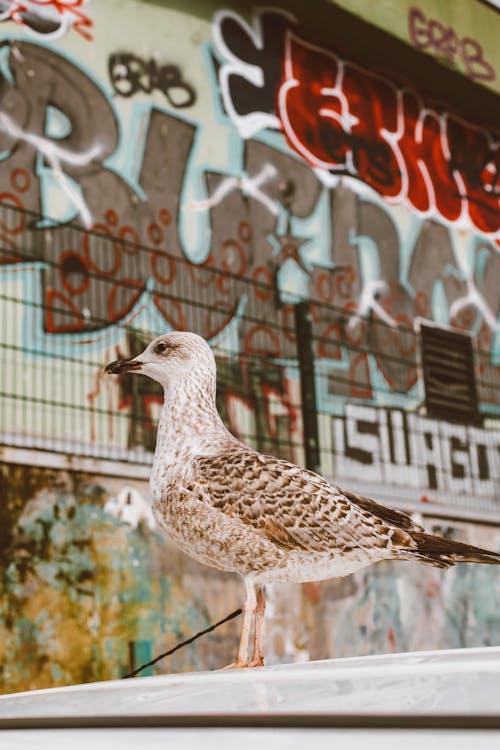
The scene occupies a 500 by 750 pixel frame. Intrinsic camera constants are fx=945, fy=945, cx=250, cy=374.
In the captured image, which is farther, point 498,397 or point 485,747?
point 498,397

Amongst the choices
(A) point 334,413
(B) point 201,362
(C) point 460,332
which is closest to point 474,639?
(A) point 334,413

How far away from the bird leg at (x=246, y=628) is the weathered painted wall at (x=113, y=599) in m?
3.13

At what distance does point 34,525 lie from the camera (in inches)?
213

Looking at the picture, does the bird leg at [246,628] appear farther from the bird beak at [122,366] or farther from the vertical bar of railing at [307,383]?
the vertical bar of railing at [307,383]

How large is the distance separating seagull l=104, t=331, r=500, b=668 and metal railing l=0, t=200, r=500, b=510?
10.3 ft

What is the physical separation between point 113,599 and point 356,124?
4862 mm

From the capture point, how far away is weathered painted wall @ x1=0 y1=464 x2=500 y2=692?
5270 mm

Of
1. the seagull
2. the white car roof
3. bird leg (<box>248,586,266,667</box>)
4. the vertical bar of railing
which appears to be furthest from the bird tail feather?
the vertical bar of railing

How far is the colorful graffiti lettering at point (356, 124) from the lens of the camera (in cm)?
763

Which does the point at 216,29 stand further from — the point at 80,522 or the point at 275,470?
the point at 275,470

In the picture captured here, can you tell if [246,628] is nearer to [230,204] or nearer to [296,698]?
[296,698]

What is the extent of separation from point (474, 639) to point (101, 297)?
4054 millimetres

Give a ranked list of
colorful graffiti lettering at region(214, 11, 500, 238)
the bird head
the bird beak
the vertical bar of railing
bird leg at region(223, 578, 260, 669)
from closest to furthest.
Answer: bird leg at region(223, 578, 260, 669)
the bird head
the bird beak
the vertical bar of railing
colorful graffiti lettering at region(214, 11, 500, 238)

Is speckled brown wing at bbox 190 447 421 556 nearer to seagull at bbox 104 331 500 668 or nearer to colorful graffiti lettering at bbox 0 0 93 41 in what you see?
seagull at bbox 104 331 500 668
